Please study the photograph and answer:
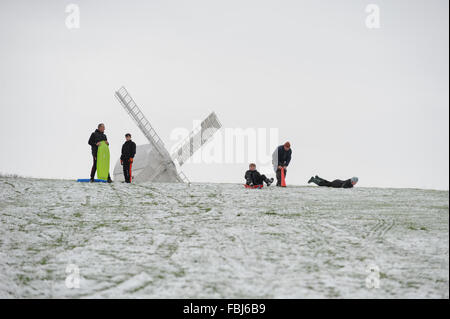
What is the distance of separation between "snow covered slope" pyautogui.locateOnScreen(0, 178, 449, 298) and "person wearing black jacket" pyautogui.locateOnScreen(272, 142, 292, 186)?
2820 mm

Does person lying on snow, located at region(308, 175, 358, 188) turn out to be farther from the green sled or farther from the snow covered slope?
the green sled

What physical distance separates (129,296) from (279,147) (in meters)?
10.4

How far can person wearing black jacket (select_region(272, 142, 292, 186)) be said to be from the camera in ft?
54.3

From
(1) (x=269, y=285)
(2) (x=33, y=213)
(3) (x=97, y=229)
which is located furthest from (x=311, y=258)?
(2) (x=33, y=213)

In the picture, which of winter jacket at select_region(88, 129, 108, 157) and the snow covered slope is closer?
the snow covered slope

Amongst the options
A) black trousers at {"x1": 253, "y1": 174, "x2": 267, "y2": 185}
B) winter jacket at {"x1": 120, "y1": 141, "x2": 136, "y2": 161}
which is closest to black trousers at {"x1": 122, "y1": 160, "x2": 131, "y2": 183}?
winter jacket at {"x1": 120, "y1": 141, "x2": 136, "y2": 161}

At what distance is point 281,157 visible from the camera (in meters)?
16.5

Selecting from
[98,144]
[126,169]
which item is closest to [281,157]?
[126,169]

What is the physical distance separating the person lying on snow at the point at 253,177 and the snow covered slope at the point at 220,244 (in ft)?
5.89

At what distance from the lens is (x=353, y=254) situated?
8469 millimetres

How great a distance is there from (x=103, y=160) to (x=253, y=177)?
4671mm

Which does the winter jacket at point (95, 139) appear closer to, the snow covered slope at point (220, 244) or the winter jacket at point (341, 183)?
the snow covered slope at point (220, 244)

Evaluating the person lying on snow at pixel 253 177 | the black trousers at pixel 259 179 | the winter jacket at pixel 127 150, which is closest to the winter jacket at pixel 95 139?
the winter jacket at pixel 127 150
